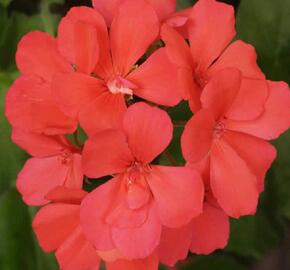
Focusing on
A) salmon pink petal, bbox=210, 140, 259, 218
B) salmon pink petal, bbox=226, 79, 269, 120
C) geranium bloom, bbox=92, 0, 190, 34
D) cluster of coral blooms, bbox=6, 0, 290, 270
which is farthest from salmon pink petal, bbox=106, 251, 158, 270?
geranium bloom, bbox=92, 0, 190, 34

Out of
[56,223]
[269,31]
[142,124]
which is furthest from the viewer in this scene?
[269,31]

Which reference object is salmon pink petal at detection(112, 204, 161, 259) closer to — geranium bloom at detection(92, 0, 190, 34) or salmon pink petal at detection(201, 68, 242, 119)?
salmon pink petal at detection(201, 68, 242, 119)

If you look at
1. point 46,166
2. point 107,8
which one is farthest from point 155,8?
→ point 46,166

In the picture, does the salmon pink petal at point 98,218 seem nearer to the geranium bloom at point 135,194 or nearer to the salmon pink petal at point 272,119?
the geranium bloom at point 135,194

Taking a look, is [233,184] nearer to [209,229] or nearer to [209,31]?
[209,229]

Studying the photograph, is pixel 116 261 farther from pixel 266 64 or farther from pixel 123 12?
pixel 266 64

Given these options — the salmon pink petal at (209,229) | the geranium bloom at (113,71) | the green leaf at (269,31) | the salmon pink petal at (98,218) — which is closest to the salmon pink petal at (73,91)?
the geranium bloom at (113,71)

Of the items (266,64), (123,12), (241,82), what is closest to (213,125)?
(241,82)
